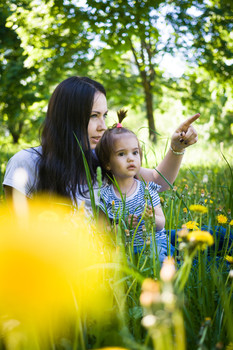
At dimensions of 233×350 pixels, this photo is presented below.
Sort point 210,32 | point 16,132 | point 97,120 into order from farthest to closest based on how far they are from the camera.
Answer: point 16,132, point 210,32, point 97,120

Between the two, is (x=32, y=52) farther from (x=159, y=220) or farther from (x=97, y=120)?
(x=159, y=220)

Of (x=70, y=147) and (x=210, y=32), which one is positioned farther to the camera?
(x=210, y=32)

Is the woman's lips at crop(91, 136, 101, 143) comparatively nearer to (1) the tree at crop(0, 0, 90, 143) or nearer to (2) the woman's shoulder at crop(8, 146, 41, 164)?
(2) the woman's shoulder at crop(8, 146, 41, 164)

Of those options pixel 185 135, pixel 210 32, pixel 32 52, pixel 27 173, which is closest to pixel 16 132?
pixel 32 52

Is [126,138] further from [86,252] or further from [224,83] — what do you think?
[224,83]

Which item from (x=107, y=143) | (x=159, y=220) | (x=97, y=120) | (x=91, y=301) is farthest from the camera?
(x=97, y=120)

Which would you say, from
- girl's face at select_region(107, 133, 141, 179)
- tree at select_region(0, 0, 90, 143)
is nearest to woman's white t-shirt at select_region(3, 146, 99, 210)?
girl's face at select_region(107, 133, 141, 179)

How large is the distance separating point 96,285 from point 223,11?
6.37m

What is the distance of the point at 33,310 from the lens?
0.95 meters

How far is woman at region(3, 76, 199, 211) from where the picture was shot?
6.98 ft

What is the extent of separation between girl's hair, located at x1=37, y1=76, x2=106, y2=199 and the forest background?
188cm

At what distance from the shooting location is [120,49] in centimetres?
489

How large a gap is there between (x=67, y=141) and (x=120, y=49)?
10.2ft

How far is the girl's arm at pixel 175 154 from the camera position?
2061 mm
